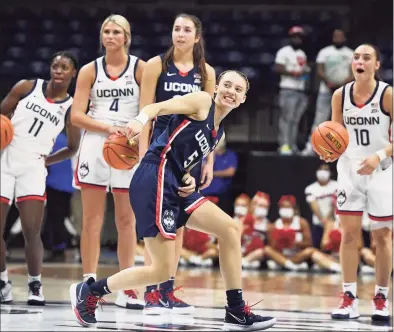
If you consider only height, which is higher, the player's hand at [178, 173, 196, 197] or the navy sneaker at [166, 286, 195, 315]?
the player's hand at [178, 173, 196, 197]

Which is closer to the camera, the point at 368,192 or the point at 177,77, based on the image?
the point at 177,77

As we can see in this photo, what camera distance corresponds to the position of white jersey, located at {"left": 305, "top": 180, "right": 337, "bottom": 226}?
10.4 meters

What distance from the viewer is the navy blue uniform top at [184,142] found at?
4984 millimetres

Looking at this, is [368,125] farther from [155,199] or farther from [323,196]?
[323,196]

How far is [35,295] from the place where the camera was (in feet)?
20.8

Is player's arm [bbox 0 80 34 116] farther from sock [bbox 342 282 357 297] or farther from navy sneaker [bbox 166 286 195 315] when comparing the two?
sock [bbox 342 282 357 297]

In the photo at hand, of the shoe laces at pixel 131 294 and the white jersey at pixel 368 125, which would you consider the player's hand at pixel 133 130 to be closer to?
the shoe laces at pixel 131 294

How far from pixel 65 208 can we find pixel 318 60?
380 cm

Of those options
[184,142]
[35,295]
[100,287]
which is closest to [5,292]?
[35,295]

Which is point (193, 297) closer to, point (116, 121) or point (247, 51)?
point (116, 121)

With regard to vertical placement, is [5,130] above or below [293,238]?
above

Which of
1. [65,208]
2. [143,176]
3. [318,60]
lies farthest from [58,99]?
[318,60]

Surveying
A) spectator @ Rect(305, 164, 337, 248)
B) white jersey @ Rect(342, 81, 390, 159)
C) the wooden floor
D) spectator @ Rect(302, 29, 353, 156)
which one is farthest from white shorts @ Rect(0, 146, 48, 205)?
spectator @ Rect(302, 29, 353, 156)

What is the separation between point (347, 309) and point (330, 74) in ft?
19.1
